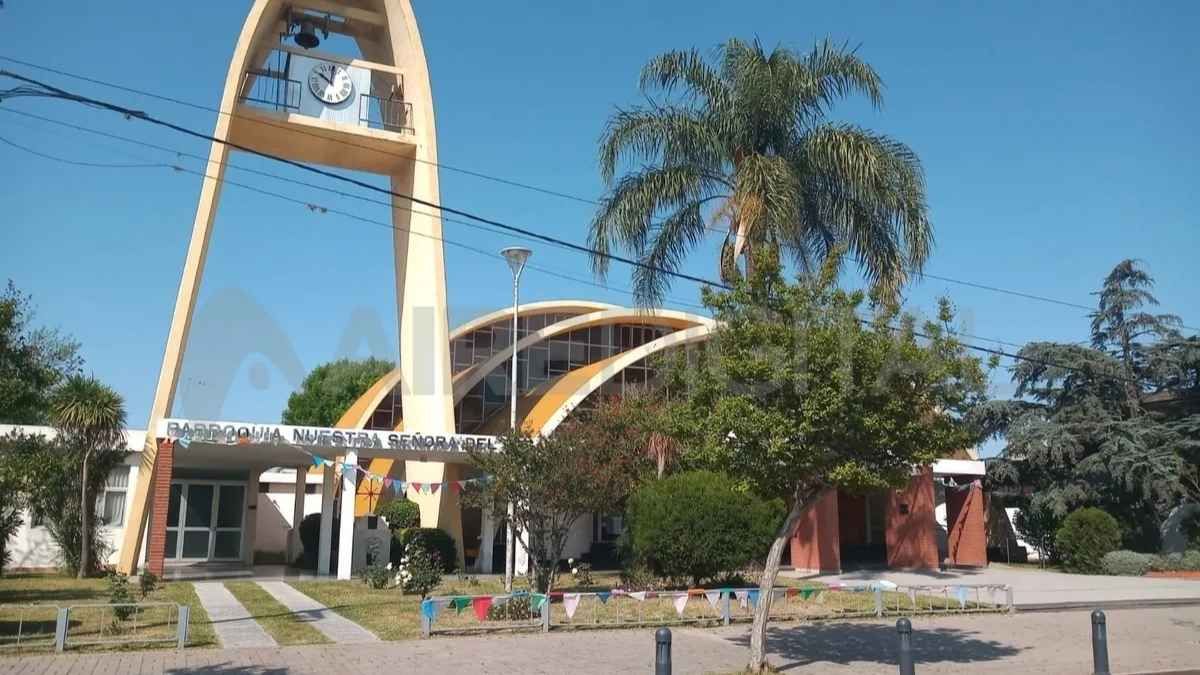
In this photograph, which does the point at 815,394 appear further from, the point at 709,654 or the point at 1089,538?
the point at 1089,538

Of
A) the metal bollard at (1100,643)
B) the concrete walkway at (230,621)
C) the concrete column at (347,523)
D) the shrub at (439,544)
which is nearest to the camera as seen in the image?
the metal bollard at (1100,643)

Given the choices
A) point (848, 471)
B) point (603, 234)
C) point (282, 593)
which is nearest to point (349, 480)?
point (282, 593)

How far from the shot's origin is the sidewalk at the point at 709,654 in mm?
11398

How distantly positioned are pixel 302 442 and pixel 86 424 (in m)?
5.61

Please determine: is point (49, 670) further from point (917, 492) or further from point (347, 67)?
point (917, 492)

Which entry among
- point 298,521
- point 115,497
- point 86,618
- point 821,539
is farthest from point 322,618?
point 821,539

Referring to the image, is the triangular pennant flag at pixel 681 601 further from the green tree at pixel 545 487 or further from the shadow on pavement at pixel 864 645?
the green tree at pixel 545 487

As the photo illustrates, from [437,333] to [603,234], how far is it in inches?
313

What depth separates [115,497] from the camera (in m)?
27.5

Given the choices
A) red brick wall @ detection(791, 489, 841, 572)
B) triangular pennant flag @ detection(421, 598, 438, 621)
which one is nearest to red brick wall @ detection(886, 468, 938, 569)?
red brick wall @ detection(791, 489, 841, 572)

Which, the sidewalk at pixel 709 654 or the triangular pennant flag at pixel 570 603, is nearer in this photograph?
the sidewalk at pixel 709 654

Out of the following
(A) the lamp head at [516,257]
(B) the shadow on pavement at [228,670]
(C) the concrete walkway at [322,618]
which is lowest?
(B) the shadow on pavement at [228,670]

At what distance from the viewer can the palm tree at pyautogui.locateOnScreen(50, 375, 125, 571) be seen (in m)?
23.7

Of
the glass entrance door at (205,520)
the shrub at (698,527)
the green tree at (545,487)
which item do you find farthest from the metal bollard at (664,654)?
the glass entrance door at (205,520)
